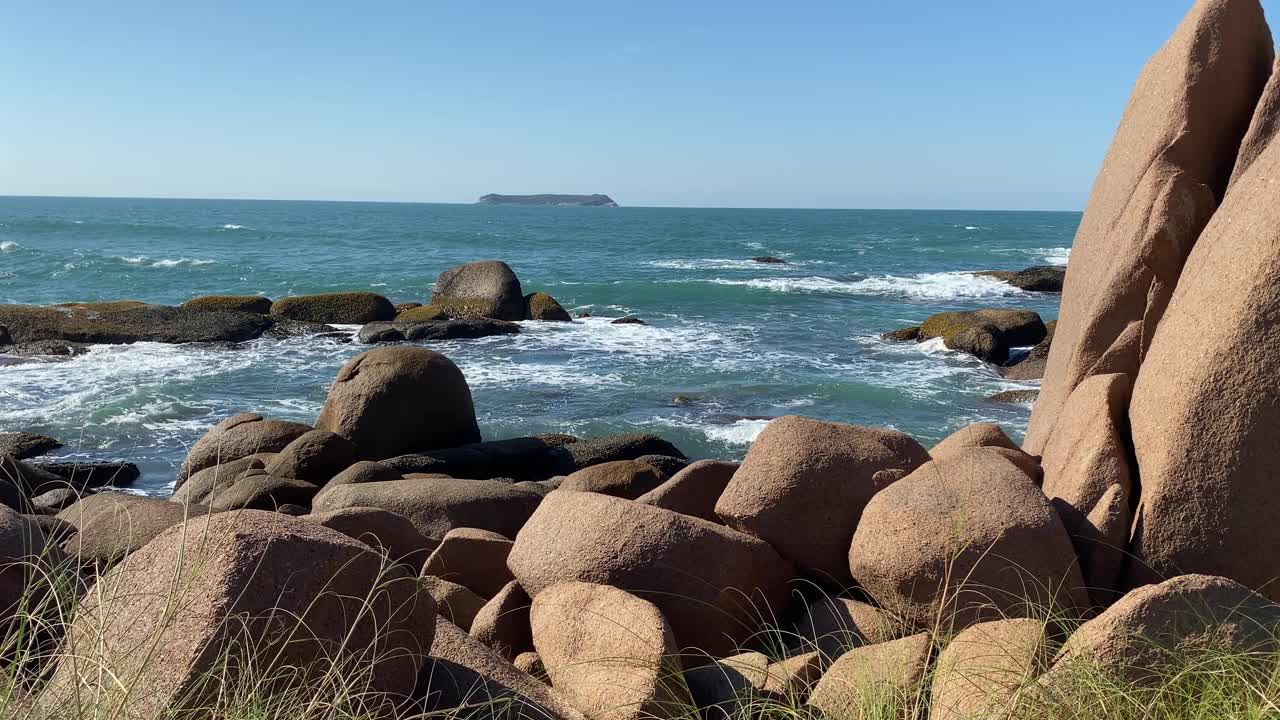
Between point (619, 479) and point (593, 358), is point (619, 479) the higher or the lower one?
the higher one

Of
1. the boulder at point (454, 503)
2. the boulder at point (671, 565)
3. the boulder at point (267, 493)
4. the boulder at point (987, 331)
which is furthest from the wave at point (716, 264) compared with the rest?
the boulder at point (671, 565)

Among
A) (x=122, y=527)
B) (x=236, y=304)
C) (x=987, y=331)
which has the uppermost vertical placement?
(x=122, y=527)

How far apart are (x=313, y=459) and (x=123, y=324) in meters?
14.0

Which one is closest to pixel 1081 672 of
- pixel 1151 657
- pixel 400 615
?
pixel 1151 657

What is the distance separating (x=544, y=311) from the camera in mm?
26328

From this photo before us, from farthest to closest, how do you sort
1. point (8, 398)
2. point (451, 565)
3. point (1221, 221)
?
point (8, 398) → point (451, 565) → point (1221, 221)

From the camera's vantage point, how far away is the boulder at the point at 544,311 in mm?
26328

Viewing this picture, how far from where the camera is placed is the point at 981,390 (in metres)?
17.3

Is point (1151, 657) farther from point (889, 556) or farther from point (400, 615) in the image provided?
point (400, 615)

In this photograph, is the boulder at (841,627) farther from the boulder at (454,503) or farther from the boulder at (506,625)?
the boulder at (454,503)

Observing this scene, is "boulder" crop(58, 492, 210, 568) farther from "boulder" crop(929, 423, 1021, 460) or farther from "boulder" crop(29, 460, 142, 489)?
"boulder" crop(29, 460, 142, 489)

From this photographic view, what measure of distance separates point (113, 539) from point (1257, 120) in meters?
7.19

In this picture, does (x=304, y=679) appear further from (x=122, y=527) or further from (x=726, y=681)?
(x=122, y=527)

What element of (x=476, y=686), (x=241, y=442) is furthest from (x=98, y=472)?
(x=476, y=686)
